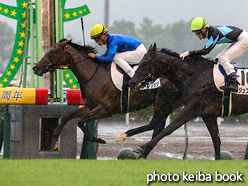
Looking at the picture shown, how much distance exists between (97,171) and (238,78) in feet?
8.87

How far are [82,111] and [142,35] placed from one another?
5292 cm

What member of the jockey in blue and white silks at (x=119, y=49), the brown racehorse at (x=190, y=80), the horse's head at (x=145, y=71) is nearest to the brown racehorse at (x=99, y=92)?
the jockey in blue and white silks at (x=119, y=49)

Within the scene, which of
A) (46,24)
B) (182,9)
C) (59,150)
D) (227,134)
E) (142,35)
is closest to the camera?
(59,150)

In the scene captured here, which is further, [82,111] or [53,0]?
[53,0]

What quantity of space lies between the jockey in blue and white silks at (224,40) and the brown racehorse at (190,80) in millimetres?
154

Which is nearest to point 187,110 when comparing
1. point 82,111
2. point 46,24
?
point 82,111

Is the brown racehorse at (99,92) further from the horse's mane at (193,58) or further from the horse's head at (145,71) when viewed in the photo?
the horse's head at (145,71)

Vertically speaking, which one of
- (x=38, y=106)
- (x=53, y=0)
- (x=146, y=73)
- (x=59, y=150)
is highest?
(x=53, y=0)

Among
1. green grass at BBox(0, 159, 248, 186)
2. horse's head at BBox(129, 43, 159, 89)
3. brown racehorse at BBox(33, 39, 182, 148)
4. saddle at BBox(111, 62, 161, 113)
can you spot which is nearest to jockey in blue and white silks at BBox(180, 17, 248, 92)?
horse's head at BBox(129, 43, 159, 89)

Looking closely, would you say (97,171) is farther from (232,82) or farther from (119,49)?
(119,49)

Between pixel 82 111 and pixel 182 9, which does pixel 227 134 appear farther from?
pixel 182 9

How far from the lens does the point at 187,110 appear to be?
22.8ft

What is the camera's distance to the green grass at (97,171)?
15.0ft

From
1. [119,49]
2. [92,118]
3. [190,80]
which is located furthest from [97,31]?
[190,80]
